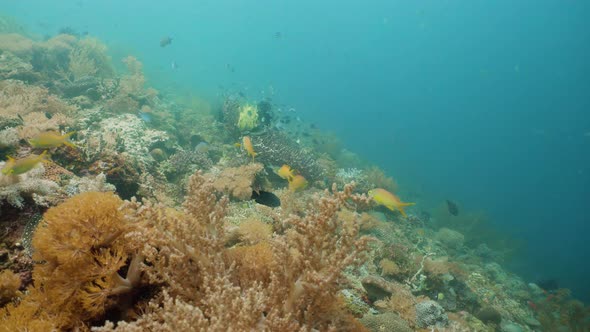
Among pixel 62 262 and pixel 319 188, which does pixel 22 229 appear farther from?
pixel 319 188

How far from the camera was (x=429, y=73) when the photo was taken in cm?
15338

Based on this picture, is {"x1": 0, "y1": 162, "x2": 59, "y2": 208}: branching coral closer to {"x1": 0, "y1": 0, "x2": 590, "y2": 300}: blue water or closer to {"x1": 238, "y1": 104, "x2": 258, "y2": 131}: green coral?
{"x1": 238, "y1": 104, "x2": 258, "y2": 131}: green coral

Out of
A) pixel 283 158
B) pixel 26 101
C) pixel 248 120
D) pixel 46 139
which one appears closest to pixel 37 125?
pixel 46 139

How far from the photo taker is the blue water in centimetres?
8094

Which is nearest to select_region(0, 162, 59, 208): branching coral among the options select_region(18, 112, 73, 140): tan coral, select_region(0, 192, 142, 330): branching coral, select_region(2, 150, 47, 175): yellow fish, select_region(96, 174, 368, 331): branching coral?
select_region(2, 150, 47, 175): yellow fish

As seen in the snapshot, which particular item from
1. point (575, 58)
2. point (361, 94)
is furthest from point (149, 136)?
point (575, 58)

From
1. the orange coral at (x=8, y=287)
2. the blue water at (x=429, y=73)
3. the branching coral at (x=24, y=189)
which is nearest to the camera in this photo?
the orange coral at (x=8, y=287)

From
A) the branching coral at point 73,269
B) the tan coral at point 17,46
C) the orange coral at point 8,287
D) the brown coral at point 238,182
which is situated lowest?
the orange coral at point 8,287

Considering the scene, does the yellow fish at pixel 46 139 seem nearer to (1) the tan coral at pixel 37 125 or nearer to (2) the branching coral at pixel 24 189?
(2) the branching coral at pixel 24 189

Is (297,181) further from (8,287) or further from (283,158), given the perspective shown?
(8,287)

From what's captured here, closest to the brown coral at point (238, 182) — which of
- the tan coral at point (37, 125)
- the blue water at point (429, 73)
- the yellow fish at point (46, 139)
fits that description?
the yellow fish at point (46, 139)

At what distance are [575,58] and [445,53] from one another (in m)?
52.3

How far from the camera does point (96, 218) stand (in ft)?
7.42

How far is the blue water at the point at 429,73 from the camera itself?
80.9 meters
